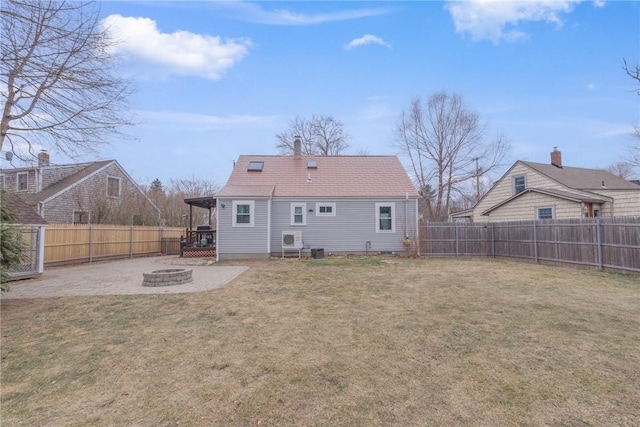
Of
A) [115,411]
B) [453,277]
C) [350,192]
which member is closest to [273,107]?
[350,192]

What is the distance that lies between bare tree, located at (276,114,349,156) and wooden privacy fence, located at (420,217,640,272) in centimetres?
1633

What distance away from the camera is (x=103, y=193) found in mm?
19750

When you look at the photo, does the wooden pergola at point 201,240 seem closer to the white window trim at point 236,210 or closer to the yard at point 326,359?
the white window trim at point 236,210

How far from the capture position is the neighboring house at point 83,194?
17.5 meters

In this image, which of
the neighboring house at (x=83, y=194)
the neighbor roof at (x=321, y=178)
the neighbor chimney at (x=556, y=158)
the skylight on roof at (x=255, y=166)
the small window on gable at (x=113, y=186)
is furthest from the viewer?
the small window on gable at (x=113, y=186)

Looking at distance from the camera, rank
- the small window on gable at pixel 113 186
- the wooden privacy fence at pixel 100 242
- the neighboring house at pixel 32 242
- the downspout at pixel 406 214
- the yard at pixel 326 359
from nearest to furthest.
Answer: the yard at pixel 326 359
the neighboring house at pixel 32 242
the wooden privacy fence at pixel 100 242
the downspout at pixel 406 214
the small window on gable at pixel 113 186

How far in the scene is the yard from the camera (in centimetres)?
262

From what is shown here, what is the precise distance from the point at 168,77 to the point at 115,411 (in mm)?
11600

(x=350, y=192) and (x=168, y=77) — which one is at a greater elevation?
(x=168, y=77)

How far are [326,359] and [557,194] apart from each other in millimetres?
16246

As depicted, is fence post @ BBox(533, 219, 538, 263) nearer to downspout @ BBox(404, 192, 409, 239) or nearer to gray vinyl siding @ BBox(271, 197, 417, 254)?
gray vinyl siding @ BBox(271, 197, 417, 254)

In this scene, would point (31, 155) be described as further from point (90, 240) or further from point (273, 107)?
point (273, 107)

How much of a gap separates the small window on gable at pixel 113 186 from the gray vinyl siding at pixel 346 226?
13124 mm

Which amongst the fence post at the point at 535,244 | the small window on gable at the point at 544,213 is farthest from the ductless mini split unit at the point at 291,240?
the small window on gable at the point at 544,213
